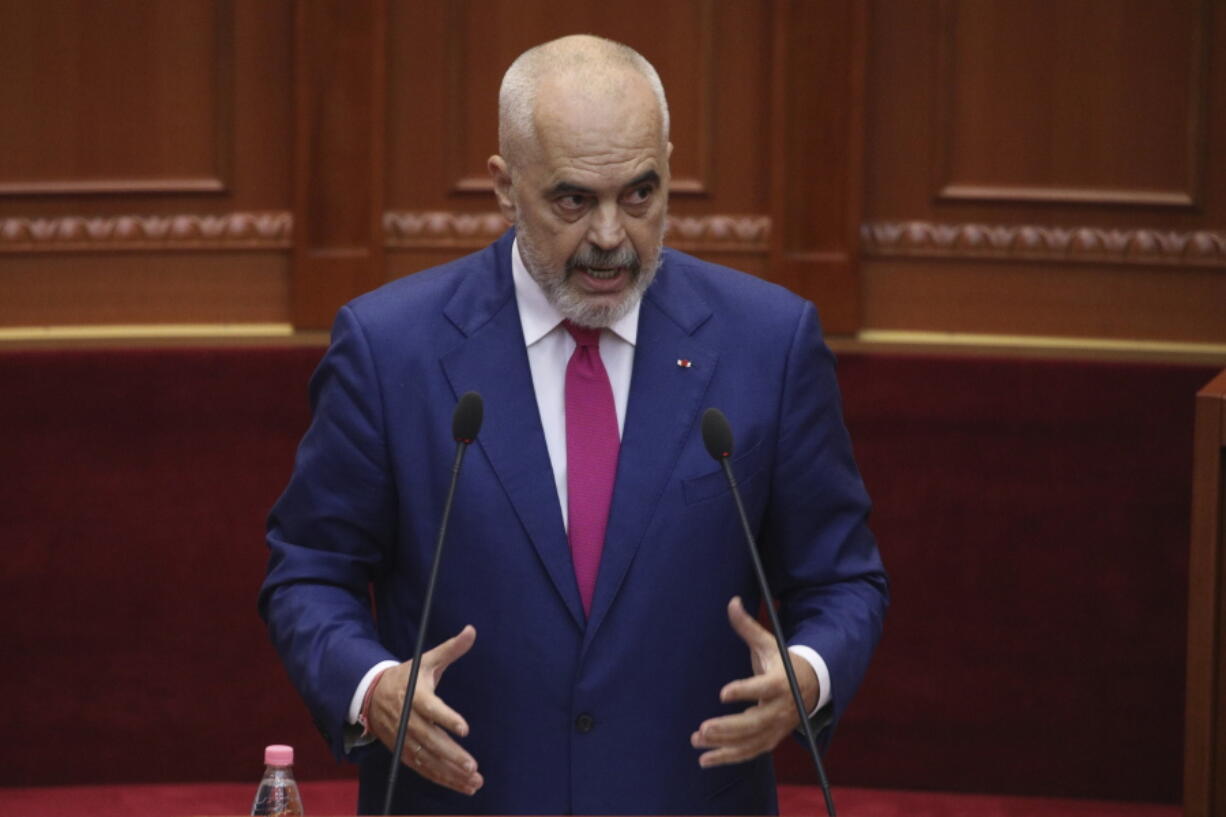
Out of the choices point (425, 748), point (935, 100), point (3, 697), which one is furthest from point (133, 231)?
point (425, 748)

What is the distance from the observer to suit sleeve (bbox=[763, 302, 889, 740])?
1670mm

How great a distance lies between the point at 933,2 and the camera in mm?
2902

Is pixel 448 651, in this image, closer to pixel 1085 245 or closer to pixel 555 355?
pixel 555 355

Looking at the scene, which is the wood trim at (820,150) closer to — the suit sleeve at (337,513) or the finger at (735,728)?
the suit sleeve at (337,513)

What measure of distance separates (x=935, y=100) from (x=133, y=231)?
1289 millimetres

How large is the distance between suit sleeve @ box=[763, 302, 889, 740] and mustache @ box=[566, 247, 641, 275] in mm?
187

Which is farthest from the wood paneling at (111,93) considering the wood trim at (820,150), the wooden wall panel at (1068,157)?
the wooden wall panel at (1068,157)

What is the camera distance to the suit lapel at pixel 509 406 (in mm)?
1605

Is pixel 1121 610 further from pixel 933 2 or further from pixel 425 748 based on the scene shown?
pixel 425 748

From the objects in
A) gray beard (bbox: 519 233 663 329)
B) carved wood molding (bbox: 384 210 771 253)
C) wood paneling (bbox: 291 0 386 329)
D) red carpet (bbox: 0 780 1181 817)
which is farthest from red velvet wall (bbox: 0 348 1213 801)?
gray beard (bbox: 519 233 663 329)

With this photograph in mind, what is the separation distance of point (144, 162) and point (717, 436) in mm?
1775

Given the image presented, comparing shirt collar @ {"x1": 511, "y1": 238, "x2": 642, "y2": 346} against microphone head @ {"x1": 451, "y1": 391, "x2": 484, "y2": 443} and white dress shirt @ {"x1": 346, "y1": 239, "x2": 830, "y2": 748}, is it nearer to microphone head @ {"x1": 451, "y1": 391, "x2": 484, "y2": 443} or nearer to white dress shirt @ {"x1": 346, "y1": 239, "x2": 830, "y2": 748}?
white dress shirt @ {"x1": 346, "y1": 239, "x2": 830, "y2": 748}

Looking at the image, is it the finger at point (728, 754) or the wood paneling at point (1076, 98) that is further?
the wood paneling at point (1076, 98)

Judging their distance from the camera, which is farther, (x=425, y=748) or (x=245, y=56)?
(x=245, y=56)
